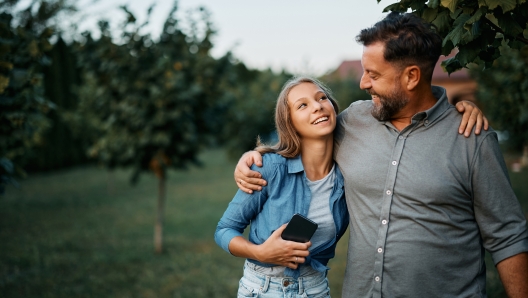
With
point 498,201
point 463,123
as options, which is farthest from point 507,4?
point 498,201

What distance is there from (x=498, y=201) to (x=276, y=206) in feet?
3.44

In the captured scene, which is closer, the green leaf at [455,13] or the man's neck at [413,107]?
the green leaf at [455,13]

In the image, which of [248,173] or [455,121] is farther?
[248,173]

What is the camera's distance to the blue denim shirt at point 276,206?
2529mm

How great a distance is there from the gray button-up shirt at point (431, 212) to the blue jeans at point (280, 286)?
22 centimetres

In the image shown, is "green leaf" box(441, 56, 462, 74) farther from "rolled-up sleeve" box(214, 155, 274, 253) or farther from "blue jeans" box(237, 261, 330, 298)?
"blue jeans" box(237, 261, 330, 298)

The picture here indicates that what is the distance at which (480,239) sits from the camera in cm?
226

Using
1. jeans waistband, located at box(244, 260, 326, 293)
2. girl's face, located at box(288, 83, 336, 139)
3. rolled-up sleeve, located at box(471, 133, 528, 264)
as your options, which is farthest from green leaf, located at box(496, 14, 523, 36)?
jeans waistband, located at box(244, 260, 326, 293)

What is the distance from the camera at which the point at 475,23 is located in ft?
6.87

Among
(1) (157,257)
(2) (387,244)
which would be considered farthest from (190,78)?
(2) (387,244)

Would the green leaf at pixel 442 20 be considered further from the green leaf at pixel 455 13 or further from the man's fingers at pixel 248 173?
the man's fingers at pixel 248 173

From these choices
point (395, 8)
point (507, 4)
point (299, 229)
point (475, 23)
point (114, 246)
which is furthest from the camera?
point (114, 246)

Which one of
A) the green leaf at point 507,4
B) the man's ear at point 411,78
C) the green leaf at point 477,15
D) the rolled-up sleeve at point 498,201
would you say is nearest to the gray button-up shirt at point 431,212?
the rolled-up sleeve at point 498,201

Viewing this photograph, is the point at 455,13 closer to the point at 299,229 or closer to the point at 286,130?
the point at 286,130
